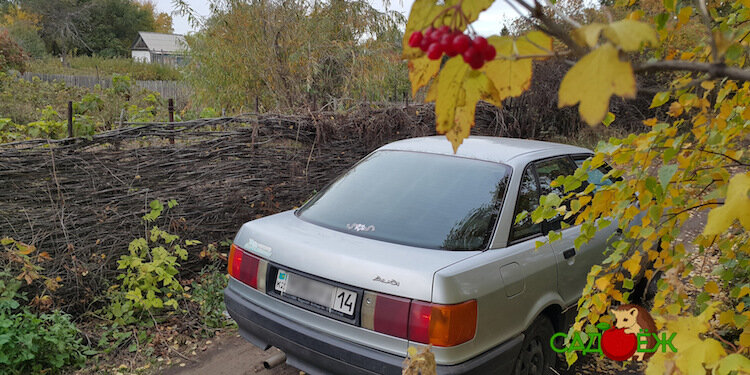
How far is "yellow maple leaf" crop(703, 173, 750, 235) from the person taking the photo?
0.99 meters

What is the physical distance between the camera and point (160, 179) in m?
4.72

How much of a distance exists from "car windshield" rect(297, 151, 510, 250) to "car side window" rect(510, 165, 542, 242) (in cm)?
12

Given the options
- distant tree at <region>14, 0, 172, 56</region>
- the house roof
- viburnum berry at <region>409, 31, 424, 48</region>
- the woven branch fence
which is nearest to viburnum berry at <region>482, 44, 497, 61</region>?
viburnum berry at <region>409, 31, 424, 48</region>

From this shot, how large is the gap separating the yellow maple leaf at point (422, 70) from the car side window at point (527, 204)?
2.06 metres

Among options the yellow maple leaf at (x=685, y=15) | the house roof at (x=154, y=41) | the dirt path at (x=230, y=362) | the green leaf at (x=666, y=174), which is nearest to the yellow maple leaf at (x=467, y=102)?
the green leaf at (x=666, y=174)

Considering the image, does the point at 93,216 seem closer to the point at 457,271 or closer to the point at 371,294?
the point at 371,294

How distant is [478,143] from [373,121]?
302 cm

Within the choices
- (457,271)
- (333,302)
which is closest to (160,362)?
(333,302)

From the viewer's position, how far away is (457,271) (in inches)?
98.7

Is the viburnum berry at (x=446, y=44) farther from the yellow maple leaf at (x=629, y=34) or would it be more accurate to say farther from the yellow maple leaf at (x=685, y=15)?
the yellow maple leaf at (x=685, y=15)

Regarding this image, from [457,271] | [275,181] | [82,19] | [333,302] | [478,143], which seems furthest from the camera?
[82,19]

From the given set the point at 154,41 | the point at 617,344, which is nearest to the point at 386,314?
the point at 617,344

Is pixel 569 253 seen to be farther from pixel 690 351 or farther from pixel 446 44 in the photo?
pixel 446 44

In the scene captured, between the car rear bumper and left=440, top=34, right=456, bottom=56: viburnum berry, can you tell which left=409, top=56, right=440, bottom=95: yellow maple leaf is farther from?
the car rear bumper
